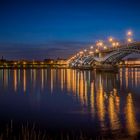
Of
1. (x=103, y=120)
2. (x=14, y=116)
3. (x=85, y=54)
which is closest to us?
(x=103, y=120)

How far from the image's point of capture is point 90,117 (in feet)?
70.8

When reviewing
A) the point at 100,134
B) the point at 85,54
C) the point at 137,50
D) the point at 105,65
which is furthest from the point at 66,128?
the point at 85,54

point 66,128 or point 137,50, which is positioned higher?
point 137,50

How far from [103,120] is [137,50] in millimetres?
42694

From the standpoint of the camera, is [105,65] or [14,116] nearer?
[14,116]

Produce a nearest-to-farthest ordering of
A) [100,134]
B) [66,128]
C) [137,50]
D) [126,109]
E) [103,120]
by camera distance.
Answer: [100,134] → [66,128] → [103,120] → [126,109] → [137,50]

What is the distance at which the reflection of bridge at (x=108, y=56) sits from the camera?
66031 millimetres

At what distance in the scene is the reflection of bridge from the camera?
66031 mm

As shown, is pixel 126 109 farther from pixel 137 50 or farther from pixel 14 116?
pixel 137 50

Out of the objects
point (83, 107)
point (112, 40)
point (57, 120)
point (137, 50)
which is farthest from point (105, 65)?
point (57, 120)

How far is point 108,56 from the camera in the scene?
8900cm

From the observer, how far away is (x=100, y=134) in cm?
1680

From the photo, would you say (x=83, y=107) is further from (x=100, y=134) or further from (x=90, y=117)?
(x=100, y=134)

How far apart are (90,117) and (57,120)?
7.48 ft
